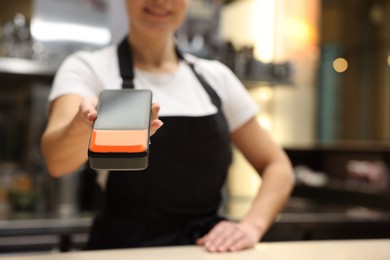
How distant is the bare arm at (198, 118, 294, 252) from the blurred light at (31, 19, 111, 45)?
104 cm

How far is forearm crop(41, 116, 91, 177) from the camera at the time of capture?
932mm

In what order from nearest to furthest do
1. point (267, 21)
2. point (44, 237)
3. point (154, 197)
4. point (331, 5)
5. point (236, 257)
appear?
point (236, 257) → point (154, 197) → point (44, 237) → point (267, 21) → point (331, 5)

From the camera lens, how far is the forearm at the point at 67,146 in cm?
93

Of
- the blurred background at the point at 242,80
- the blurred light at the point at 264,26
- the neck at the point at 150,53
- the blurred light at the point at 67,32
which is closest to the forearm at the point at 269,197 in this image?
the neck at the point at 150,53

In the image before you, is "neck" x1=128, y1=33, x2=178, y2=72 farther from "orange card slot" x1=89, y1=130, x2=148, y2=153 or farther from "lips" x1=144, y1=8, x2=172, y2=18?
"orange card slot" x1=89, y1=130, x2=148, y2=153

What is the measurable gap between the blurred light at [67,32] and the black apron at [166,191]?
1058 mm

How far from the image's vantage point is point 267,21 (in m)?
2.80

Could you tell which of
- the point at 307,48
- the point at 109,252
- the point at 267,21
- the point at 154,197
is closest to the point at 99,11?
the point at 267,21

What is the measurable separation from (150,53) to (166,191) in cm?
35

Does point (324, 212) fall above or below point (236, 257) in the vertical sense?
below

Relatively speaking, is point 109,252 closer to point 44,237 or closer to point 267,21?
point 44,237

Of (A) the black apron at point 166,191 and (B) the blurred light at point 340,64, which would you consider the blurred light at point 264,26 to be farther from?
(B) the blurred light at point 340,64

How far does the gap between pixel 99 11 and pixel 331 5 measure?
4.10 meters

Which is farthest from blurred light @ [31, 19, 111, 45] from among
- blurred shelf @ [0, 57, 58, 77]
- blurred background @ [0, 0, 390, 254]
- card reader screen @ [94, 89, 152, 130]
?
card reader screen @ [94, 89, 152, 130]
